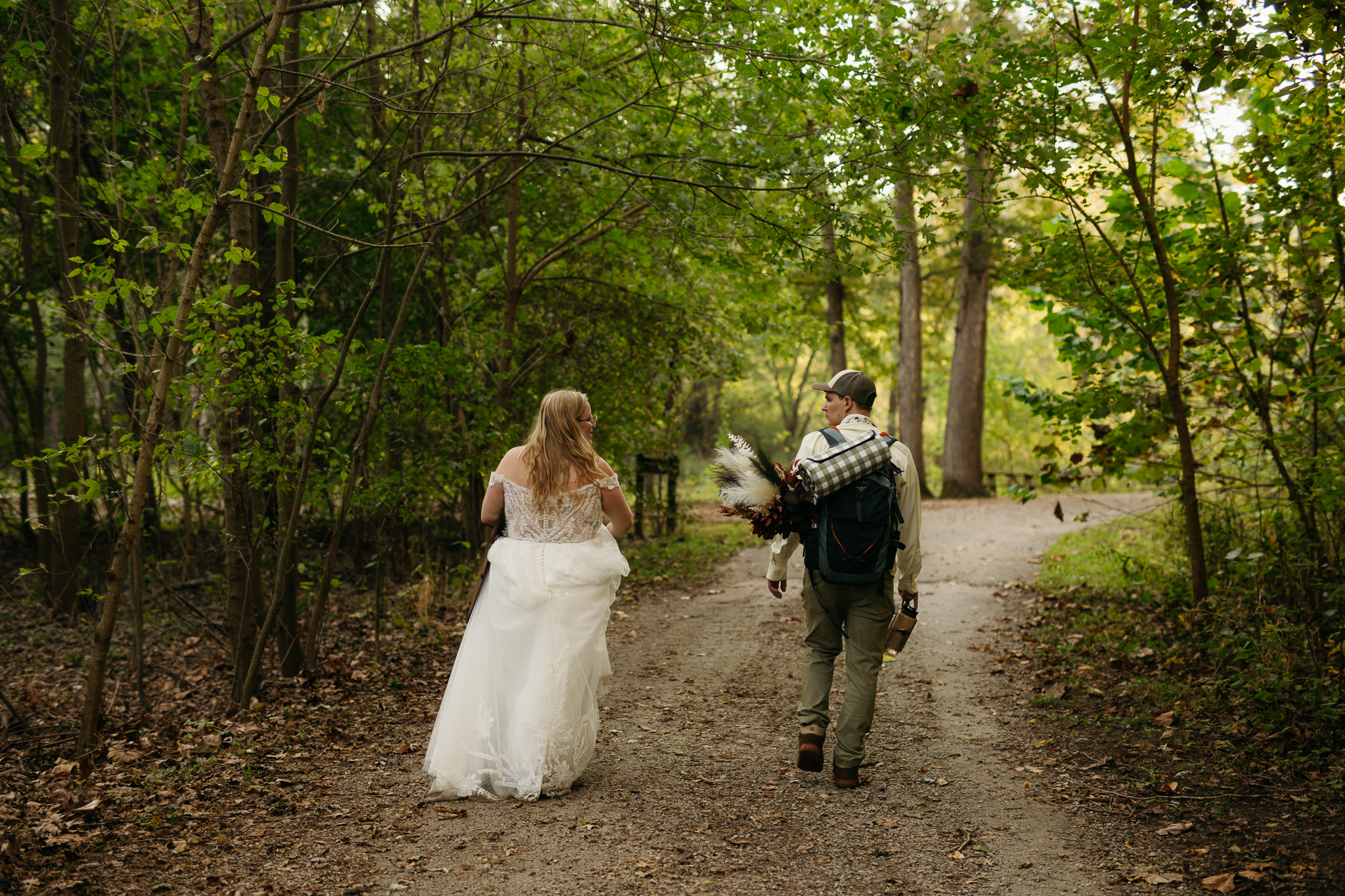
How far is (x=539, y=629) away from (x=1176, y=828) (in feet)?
10.3

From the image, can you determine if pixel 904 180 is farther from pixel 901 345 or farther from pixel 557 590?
pixel 901 345

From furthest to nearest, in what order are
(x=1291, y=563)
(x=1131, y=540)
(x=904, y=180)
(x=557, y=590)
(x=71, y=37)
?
1. (x=1131, y=540)
2. (x=71, y=37)
3. (x=904, y=180)
4. (x=1291, y=563)
5. (x=557, y=590)

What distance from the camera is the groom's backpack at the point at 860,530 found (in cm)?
460

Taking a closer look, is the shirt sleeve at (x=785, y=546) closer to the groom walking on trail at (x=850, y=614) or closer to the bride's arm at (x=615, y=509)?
the groom walking on trail at (x=850, y=614)

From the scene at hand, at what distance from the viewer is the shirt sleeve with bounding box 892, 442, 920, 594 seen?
4.77 m

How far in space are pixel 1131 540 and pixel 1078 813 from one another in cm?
812

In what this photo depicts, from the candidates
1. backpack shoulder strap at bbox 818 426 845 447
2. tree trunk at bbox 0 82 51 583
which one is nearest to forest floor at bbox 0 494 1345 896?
backpack shoulder strap at bbox 818 426 845 447

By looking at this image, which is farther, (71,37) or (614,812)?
(71,37)

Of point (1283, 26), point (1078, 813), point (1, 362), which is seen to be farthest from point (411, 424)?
point (1, 362)

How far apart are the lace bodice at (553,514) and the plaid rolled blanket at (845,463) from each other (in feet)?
3.71

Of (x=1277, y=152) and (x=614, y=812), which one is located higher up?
(x=1277, y=152)

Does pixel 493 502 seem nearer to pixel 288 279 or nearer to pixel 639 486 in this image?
pixel 288 279

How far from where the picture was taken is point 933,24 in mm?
6355

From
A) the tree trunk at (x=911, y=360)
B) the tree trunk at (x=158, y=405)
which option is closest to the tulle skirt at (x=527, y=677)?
the tree trunk at (x=158, y=405)
